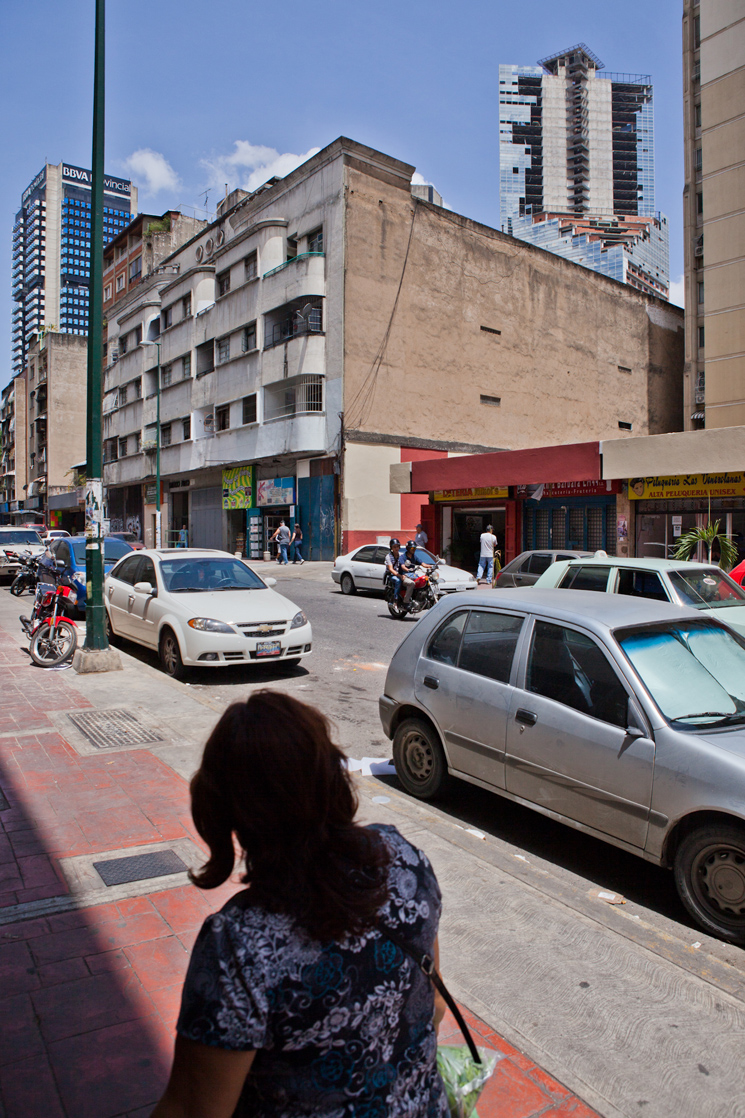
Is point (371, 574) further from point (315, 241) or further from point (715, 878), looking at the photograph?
point (315, 241)

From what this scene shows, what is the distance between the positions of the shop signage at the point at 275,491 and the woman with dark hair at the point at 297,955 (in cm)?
3359

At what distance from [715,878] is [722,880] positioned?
Answer: 3cm

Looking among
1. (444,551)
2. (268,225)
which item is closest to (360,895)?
(444,551)

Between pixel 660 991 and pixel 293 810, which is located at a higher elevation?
pixel 293 810

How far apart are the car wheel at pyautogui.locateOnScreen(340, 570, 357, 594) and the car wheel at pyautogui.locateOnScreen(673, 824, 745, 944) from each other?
56.8 feet

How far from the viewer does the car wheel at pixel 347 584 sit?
69.3ft

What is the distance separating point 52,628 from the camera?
Answer: 10.0 metres

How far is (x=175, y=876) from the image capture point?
13.0 ft

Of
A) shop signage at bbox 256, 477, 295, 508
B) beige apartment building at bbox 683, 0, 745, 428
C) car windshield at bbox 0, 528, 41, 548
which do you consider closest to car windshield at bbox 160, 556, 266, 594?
car windshield at bbox 0, 528, 41, 548

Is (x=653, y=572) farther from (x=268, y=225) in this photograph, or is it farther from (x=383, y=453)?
(x=268, y=225)

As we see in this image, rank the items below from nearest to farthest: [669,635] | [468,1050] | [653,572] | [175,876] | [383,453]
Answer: [468,1050]
[175,876]
[669,635]
[653,572]
[383,453]

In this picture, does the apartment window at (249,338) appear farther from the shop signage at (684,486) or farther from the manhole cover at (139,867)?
the manhole cover at (139,867)

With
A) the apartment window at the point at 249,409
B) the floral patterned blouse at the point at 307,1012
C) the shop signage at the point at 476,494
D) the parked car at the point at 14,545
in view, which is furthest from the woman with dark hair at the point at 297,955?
the apartment window at the point at 249,409

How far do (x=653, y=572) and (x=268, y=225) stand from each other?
31.3 meters
